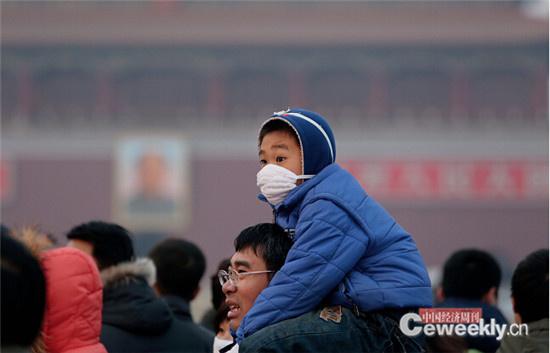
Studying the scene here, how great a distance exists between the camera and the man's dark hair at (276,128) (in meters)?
1.73

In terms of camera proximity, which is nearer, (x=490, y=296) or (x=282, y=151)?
(x=282, y=151)

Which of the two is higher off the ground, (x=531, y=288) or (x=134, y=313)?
(x=531, y=288)

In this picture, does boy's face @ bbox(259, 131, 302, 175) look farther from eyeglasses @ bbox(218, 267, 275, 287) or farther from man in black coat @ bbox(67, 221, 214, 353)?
man in black coat @ bbox(67, 221, 214, 353)

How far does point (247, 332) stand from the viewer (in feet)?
5.17

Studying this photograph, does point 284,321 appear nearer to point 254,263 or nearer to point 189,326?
point 254,263

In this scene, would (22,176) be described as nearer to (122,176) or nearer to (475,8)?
(122,176)

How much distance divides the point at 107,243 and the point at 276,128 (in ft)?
2.37

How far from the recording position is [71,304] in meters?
1.61

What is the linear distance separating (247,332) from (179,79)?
46.8ft

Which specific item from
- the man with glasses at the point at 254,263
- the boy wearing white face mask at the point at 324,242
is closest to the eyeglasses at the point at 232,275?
the man with glasses at the point at 254,263

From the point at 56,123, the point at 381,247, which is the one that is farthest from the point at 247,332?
the point at 56,123

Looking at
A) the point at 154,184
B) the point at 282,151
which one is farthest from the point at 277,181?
the point at 154,184

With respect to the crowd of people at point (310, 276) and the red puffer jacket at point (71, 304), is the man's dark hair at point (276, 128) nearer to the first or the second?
the crowd of people at point (310, 276)

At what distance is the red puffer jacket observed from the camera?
1.59 m
